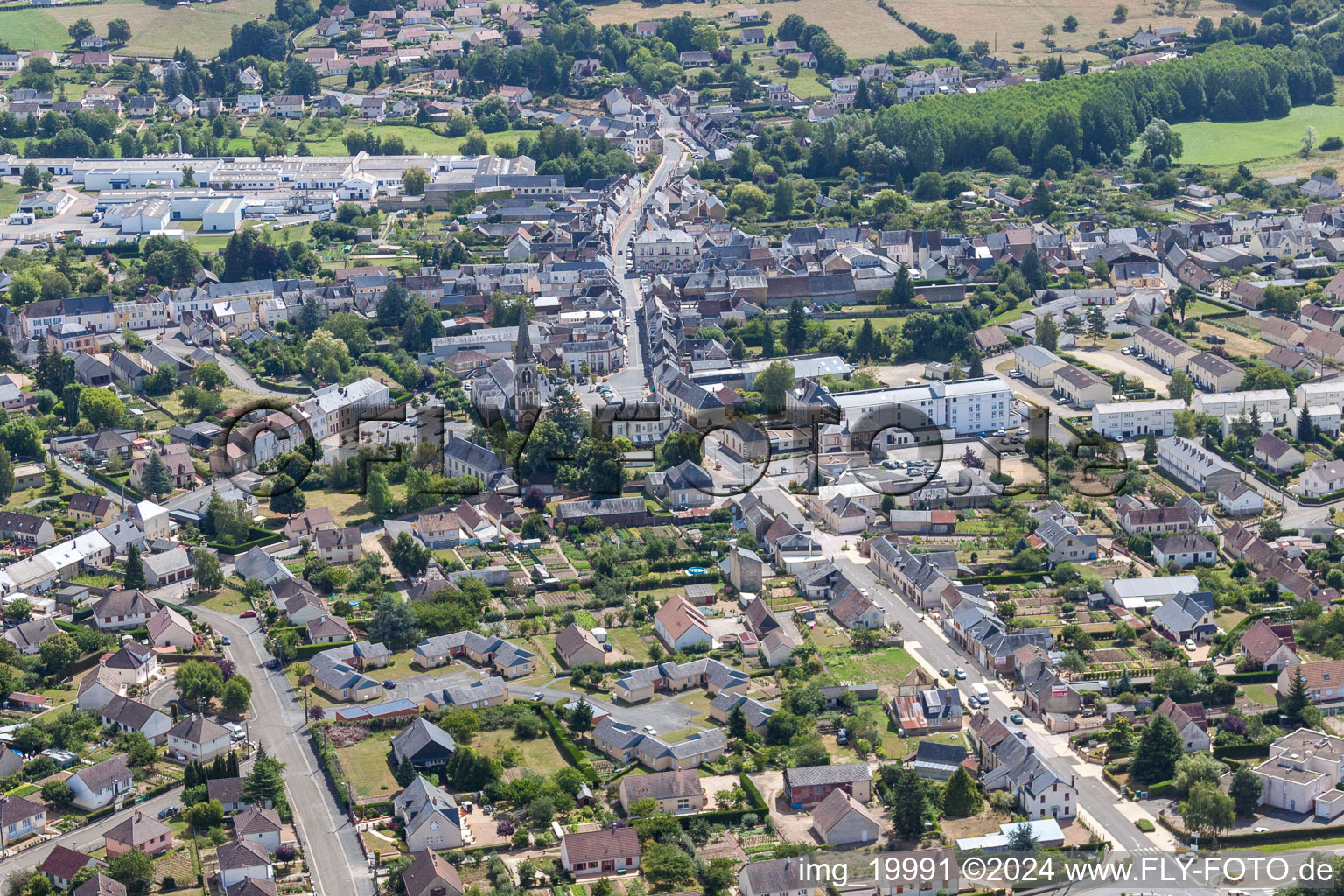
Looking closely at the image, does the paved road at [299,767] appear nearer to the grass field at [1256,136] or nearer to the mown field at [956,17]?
the grass field at [1256,136]

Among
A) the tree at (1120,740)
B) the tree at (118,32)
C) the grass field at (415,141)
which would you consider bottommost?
the tree at (1120,740)

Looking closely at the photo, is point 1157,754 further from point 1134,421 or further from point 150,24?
point 150,24

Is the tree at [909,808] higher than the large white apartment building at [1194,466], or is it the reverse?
the large white apartment building at [1194,466]

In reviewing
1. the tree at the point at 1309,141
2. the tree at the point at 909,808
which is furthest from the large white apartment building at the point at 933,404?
the tree at the point at 1309,141

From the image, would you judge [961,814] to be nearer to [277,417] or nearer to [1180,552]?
[1180,552]

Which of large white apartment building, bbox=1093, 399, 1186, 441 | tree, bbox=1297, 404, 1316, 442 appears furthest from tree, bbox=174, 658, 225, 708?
tree, bbox=1297, 404, 1316, 442

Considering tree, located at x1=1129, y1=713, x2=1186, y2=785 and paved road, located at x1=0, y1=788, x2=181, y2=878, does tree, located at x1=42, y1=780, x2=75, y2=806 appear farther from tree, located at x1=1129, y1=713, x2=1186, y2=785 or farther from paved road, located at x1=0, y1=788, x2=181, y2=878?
tree, located at x1=1129, y1=713, x2=1186, y2=785
